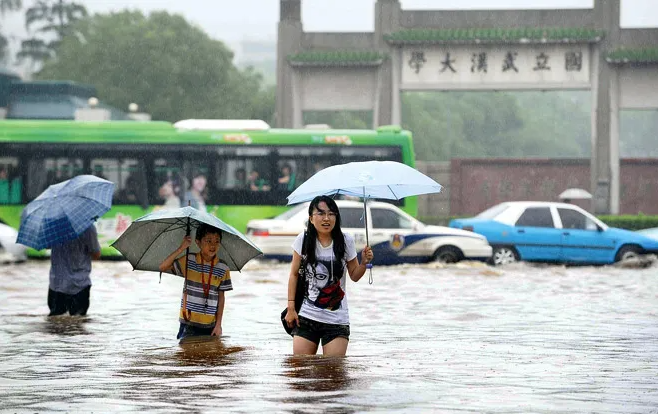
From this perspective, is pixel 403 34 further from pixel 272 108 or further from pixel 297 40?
pixel 272 108

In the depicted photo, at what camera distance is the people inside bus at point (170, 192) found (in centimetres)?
2756

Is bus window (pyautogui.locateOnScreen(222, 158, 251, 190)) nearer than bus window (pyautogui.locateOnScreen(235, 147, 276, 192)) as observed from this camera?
Yes

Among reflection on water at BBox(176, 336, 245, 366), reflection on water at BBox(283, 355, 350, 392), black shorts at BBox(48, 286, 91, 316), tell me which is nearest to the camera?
reflection on water at BBox(283, 355, 350, 392)

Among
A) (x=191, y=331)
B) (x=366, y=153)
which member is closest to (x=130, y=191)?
(x=366, y=153)

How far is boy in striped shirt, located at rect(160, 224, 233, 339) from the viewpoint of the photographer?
10148mm

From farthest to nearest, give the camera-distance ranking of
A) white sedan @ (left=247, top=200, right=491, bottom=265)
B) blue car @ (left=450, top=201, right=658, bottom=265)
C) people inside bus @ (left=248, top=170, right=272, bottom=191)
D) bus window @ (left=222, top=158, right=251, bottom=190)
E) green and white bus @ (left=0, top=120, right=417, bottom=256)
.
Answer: people inside bus @ (left=248, top=170, right=272, bottom=191), bus window @ (left=222, top=158, right=251, bottom=190), green and white bus @ (left=0, top=120, right=417, bottom=256), blue car @ (left=450, top=201, right=658, bottom=265), white sedan @ (left=247, top=200, right=491, bottom=265)

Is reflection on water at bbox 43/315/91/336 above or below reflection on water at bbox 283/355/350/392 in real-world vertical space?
below

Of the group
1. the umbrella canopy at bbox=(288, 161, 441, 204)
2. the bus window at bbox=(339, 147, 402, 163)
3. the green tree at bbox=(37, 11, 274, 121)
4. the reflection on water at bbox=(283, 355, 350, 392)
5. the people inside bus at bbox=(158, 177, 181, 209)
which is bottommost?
the reflection on water at bbox=(283, 355, 350, 392)

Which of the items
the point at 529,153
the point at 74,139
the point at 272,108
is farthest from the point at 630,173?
the point at 529,153

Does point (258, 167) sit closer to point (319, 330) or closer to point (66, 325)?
point (66, 325)

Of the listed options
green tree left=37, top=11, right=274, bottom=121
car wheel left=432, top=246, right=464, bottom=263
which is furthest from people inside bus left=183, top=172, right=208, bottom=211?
green tree left=37, top=11, right=274, bottom=121

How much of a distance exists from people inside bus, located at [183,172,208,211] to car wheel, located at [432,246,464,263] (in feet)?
19.2

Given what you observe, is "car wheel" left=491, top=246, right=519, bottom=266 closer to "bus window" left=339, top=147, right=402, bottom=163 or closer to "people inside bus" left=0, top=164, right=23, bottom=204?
"bus window" left=339, top=147, right=402, bottom=163

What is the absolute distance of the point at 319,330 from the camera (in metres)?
9.16
